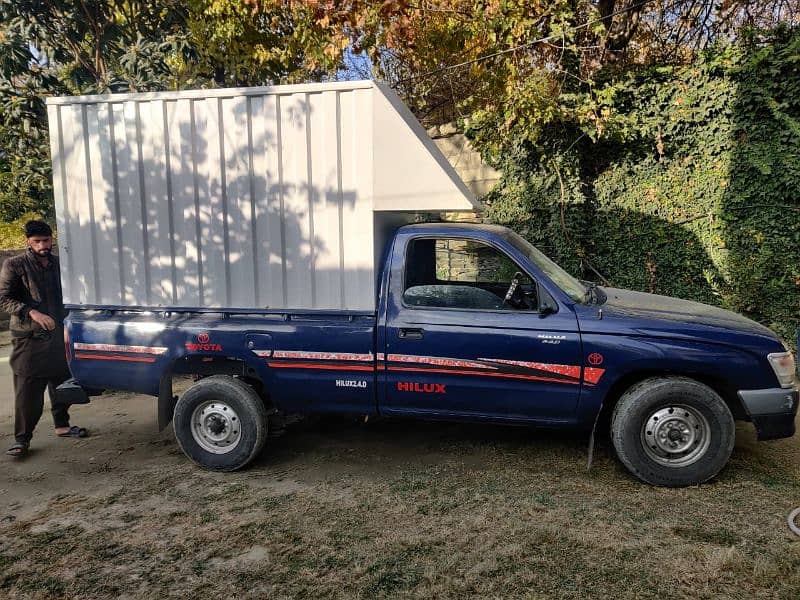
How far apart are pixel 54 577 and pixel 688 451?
13.1ft

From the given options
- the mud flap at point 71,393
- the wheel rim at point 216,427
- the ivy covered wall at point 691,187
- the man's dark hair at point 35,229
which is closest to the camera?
the wheel rim at point 216,427

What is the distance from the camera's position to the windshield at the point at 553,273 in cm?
437

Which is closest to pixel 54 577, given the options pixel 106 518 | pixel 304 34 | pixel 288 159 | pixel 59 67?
pixel 106 518

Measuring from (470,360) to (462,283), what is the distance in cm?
91

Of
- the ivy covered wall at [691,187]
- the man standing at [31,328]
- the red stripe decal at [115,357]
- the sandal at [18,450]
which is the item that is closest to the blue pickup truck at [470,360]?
the red stripe decal at [115,357]

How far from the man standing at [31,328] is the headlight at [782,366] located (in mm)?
5529

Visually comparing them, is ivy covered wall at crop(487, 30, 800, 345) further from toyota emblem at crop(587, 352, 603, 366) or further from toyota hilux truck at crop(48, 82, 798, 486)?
toyota emblem at crop(587, 352, 603, 366)

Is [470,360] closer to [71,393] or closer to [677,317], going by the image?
[677,317]

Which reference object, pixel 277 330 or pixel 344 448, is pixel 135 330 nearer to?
pixel 277 330

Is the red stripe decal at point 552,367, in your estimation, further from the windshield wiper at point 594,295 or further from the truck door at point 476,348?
the windshield wiper at point 594,295

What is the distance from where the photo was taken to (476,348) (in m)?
4.19

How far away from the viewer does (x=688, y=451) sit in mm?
4086

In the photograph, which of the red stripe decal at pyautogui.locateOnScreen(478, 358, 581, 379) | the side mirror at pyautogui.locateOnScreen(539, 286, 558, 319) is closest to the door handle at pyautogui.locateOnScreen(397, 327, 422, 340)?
the red stripe decal at pyautogui.locateOnScreen(478, 358, 581, 379)

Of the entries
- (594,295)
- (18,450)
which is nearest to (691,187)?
(594,295)
